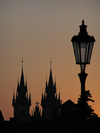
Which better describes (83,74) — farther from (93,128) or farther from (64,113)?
(64,113)

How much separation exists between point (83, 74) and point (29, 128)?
10924 cm

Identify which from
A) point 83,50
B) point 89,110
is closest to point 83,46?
point 83,50

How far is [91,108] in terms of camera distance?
10750cm

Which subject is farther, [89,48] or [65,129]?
[65,129]

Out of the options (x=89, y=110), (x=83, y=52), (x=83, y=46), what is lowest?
(x=83, y=52)

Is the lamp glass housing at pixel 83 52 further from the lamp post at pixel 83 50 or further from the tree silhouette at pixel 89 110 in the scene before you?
the tree silhouette at pixel 89 110

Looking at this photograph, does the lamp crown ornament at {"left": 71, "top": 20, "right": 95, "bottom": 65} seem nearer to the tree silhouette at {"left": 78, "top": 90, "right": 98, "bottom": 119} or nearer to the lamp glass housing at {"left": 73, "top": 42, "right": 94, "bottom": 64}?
the lamp glass housing at {"left": 73, "top": 42, "right": 94, "bottom": 64}

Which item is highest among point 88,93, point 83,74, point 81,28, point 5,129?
point 88,93

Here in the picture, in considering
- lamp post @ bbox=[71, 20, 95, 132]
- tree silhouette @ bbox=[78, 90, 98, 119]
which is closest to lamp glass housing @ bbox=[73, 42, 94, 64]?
lamp post @ bbox=[71, 20, 95, 132]

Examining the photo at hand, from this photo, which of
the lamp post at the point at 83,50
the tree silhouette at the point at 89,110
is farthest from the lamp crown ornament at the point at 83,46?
the tree silhouette at the point at 89,110

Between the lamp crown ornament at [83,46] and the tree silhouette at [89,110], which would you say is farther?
the tree silhouette at [89,110]

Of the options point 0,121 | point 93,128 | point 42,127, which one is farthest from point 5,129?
point 42,127

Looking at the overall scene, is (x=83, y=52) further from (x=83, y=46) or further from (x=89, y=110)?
(x=89, y=110)

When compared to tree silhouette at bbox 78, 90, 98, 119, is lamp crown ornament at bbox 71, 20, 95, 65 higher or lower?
lower
